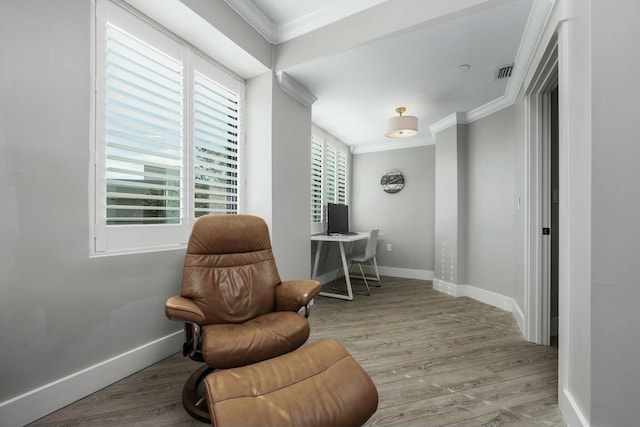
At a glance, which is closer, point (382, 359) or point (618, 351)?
point (618, 351)

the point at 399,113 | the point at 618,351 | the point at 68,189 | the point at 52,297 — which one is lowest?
the point at 618,351

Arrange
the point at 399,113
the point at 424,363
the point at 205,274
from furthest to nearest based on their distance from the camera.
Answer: the point at 399,113 → the point at 424,363 → the point at 205,274

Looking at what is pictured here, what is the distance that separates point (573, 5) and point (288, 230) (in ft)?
8.12

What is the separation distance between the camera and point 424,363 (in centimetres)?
193

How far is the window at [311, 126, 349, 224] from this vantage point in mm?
4066

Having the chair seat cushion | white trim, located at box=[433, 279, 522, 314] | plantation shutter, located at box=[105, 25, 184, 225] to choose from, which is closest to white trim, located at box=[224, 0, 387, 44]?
plantation shutter, located at box=[105, 25, 184, 225]

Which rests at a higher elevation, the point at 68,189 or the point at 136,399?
the point at 68,189

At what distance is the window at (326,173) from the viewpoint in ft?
13.3

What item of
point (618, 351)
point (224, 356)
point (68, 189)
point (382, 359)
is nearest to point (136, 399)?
point (224, 356)

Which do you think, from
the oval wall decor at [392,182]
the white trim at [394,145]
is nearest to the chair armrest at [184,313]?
the oval wall decor at [392,182]

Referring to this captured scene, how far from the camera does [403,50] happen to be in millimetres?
2234

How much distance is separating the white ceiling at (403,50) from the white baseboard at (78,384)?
8.46 ft

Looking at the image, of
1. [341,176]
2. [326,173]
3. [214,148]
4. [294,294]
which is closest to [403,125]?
[326,173]

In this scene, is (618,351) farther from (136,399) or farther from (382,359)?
(136,399)
